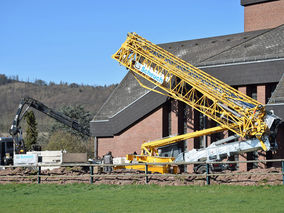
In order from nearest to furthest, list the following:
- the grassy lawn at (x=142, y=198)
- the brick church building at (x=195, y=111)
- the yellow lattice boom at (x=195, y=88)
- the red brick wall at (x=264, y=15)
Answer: the grassy lawn at (x=142, y=198), the yellow lattice boom at (x=195, y=88), the brick church building at (x=195, y=111), the red brick wall at (x=264, y=15)

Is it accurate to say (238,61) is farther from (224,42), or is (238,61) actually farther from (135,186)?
(135,186)

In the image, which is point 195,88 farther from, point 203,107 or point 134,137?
point 134,137

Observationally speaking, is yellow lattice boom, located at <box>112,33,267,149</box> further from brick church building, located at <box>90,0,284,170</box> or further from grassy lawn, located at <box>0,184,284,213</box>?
grassy lawn, located at <box>0,184,284,213</box>

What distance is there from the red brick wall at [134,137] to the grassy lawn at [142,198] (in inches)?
712

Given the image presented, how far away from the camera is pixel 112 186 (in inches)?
888

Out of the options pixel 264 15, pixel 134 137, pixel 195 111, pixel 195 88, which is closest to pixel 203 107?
pixel 195 88

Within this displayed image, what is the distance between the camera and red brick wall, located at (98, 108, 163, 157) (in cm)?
4048

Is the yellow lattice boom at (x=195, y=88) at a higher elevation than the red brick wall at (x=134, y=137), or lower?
higher

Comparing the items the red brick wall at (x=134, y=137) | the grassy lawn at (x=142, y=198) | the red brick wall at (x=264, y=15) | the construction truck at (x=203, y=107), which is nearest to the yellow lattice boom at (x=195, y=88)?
the construction truck at (x=203, y=107)

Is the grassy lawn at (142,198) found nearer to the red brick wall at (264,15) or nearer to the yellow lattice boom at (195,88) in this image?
the yellow lattice boom at (195,88)

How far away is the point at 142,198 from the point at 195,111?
2117cm

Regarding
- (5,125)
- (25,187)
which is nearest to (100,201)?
(25,187)

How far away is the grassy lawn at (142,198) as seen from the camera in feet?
50.0

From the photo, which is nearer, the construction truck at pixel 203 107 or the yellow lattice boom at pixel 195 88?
the construction truck at pixel 203 107
